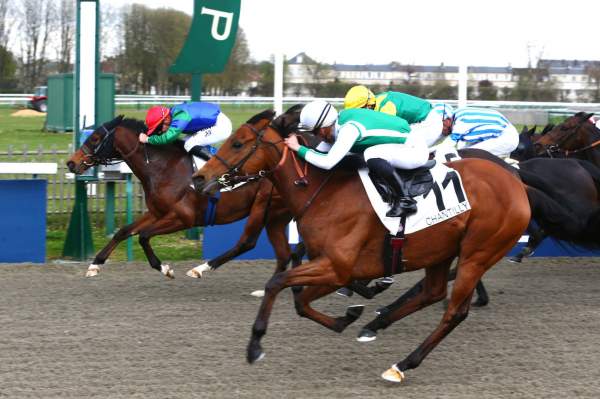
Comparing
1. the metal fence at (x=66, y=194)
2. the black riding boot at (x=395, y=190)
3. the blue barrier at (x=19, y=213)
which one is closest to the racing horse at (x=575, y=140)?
the black riding boot at (x=395, y=190)

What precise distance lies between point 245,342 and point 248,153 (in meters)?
1.31

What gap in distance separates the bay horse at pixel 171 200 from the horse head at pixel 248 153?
211 cm

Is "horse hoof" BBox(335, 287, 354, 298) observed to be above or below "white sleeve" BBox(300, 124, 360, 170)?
below

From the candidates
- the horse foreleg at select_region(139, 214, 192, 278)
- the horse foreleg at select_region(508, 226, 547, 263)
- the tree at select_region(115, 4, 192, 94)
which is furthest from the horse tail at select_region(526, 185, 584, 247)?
the tree at select_region(115, 4, 192, 94)

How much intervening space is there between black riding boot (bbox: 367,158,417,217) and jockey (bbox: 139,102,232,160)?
9.28ft

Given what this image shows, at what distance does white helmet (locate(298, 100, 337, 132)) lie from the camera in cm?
486

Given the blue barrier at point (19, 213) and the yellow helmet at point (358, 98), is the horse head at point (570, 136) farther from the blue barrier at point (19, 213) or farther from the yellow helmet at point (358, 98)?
the blue barrier at point (19, 213)

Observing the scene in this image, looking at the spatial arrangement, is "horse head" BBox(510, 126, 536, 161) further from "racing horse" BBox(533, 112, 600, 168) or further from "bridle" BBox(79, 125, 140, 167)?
"bridle" BBox(79, 125, 140, 167)

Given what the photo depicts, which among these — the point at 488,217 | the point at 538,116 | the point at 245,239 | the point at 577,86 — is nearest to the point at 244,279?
the point at 245,239

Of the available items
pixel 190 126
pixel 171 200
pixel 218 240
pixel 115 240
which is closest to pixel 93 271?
pixel 115 240

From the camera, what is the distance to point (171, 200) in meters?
7.21

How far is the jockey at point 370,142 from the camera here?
4770 mm

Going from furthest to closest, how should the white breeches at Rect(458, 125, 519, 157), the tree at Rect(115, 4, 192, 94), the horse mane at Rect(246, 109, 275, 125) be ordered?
1. the tree at Rect(115, 4, 192, 94)
2. the white breeches at Rect(458, 125, 519, 157)
3. the horse mane at Rect(246, 109, 275, 125)

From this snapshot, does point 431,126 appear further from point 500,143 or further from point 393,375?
point 393,375
